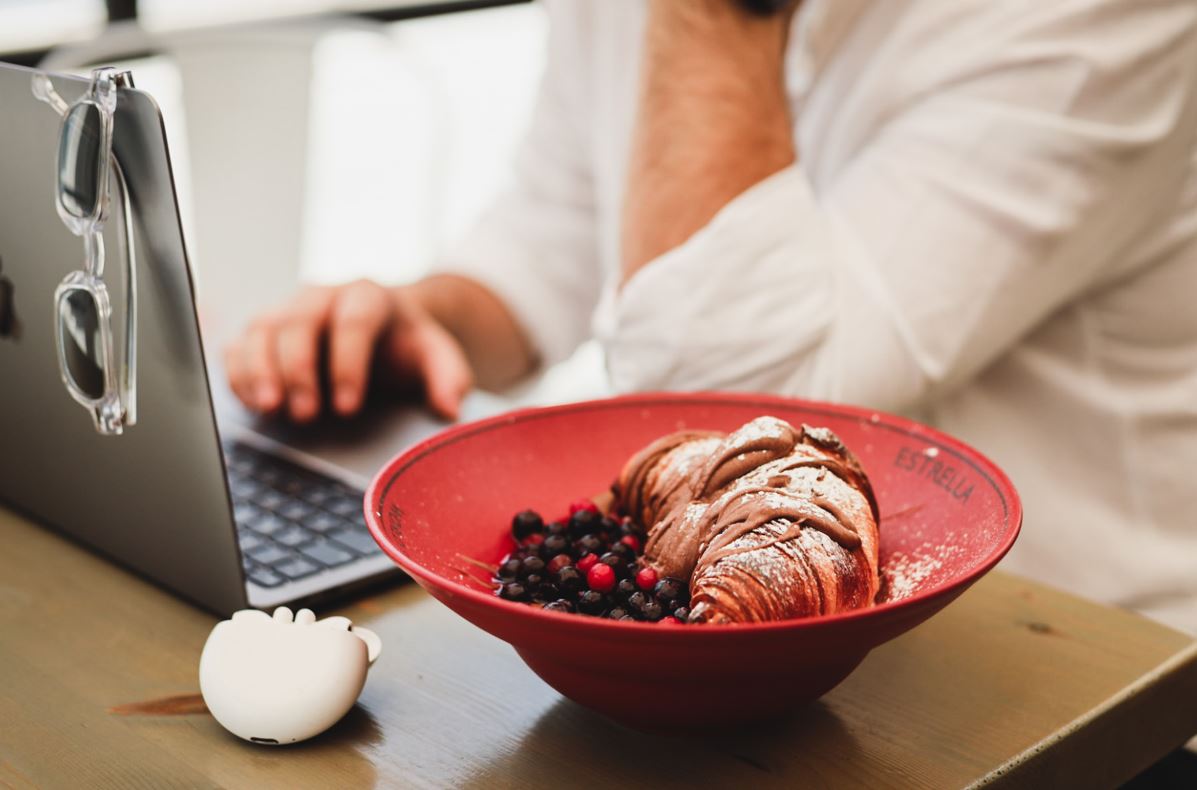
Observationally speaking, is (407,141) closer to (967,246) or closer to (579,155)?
(579,155)

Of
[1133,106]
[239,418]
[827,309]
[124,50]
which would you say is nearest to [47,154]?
[239,418]

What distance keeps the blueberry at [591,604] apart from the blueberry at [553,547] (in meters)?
0.05

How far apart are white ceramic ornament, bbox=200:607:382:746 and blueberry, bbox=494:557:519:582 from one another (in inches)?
2.9

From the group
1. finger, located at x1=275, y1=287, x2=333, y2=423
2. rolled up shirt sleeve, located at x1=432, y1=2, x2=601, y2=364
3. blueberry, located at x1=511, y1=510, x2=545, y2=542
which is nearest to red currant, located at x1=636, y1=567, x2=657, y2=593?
blueberry, located at x1=511, y1=510, x2=545, y2=542

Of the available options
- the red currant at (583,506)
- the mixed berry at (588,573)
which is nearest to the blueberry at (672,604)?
the mixed berry at (588,573)

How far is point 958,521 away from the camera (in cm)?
58

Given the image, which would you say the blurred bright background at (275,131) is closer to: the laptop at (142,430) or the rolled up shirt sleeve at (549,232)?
the rolled up shirt sleeve at (549,232)

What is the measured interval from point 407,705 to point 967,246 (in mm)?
588

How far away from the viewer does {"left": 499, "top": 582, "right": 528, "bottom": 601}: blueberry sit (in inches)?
20.9

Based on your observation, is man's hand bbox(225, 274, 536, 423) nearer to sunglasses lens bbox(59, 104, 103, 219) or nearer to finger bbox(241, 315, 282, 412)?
finger bbox(241, 315, 282, 412)

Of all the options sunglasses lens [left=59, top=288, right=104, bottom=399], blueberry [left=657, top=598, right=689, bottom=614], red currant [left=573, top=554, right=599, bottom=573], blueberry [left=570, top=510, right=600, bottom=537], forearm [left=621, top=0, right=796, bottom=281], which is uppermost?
forearm [left=621, top=0, right=796, bottom=281]

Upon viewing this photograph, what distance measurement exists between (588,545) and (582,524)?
27 millimetres

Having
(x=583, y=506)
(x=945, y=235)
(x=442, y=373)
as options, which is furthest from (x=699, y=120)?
(x=583, y=506)

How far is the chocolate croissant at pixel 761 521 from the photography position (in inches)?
18.7
